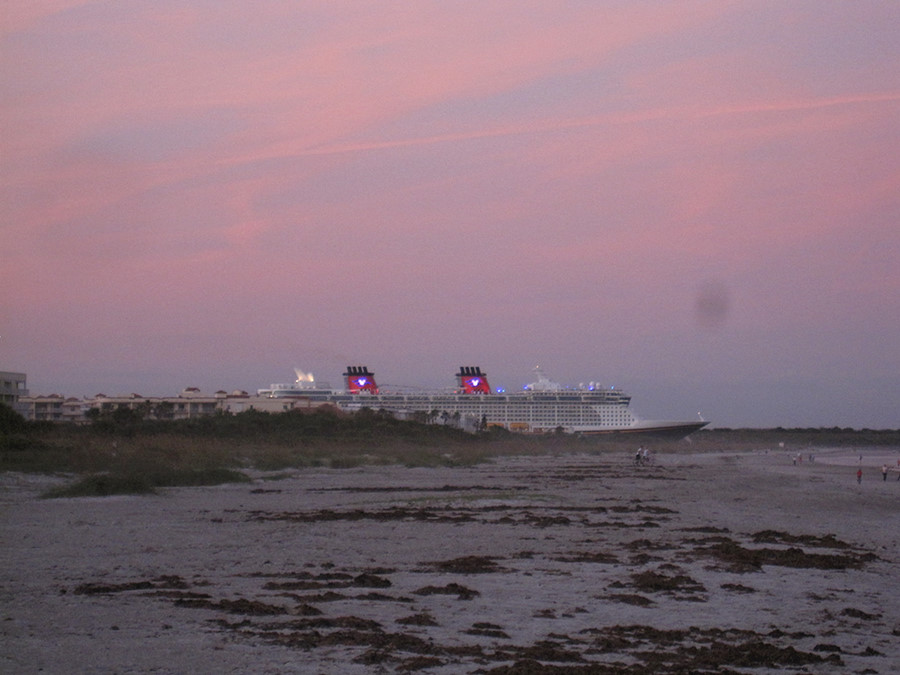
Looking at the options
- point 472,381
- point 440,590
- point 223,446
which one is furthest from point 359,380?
point 440,590

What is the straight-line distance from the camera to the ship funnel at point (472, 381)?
411 ft

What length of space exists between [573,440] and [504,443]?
17304 millimetres

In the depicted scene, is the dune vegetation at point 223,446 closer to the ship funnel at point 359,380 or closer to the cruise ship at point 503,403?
the cruise ship at point 503,403

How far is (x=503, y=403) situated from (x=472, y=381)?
6200 millimetres

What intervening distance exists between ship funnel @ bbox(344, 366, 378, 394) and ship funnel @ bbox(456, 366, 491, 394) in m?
10.9

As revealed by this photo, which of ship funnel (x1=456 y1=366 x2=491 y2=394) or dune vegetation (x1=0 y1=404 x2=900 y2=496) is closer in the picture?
dune vegetation (x1=0 y1=404 x2=900 y2=496)

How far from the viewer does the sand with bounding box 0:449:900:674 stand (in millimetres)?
7504

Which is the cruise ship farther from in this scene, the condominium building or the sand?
the sand

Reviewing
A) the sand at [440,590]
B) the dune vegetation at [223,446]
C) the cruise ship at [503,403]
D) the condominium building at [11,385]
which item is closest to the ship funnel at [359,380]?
the cruise ship at [503,403]

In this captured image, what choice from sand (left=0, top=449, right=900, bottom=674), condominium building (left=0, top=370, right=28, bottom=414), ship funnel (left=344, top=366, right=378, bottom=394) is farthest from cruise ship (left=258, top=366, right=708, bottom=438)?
sand (left=0, top=449, right=900, bottom=674)

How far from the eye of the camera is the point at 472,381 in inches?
4963

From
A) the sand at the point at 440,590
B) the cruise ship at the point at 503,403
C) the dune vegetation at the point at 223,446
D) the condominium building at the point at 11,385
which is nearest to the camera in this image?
the sand at the point at 440,590

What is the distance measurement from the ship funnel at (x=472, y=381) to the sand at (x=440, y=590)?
342 feet

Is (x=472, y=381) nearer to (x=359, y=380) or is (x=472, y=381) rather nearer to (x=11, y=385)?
(x=359, y=380)
